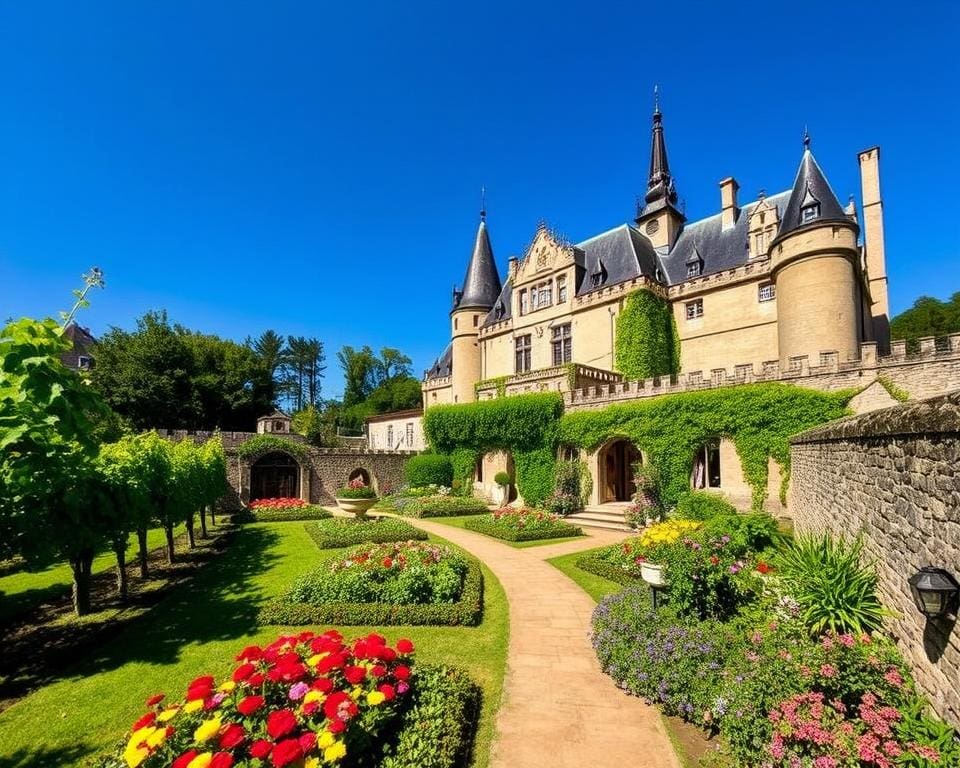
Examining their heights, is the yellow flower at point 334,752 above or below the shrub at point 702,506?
above

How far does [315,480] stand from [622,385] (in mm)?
19378

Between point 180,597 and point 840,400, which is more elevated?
point 840,400

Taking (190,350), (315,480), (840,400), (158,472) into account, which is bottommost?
(315,480)

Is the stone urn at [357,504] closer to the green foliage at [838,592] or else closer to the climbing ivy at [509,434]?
the climbing ivy at [509,434]

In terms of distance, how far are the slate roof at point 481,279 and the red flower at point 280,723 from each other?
3078cm

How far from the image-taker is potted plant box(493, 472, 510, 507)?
80.2ft

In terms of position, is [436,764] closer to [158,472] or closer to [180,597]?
[180,597]

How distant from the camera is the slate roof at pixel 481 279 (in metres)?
33.4

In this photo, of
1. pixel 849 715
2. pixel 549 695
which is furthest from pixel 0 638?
pixel 849 715

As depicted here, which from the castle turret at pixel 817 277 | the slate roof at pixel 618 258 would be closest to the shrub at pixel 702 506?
the castle turret at pixel 817 277

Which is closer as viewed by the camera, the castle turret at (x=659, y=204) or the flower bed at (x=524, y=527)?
the flower bed at (x=524, y=527)

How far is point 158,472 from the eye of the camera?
1057 centimetres

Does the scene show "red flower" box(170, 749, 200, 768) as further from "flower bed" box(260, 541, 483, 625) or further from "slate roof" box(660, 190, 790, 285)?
"slate roof" box(660, 190, 790, 285)

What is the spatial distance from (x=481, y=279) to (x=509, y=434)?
567 inches
